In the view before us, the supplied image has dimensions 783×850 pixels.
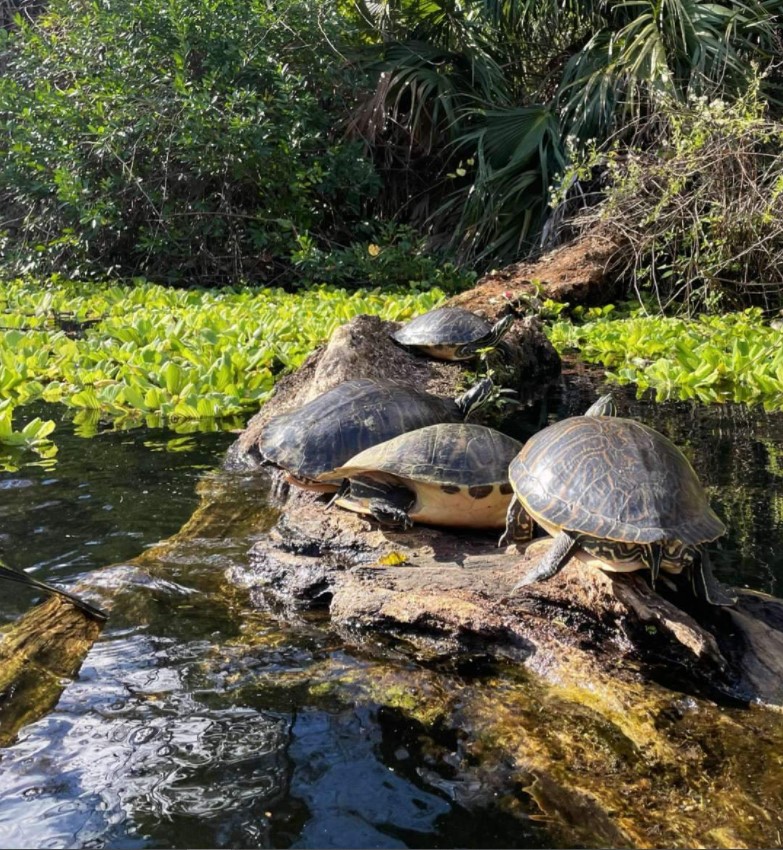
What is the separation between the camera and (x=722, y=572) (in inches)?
138

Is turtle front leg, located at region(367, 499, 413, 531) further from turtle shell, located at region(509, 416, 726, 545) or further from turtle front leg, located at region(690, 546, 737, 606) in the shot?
turtle front leg, located at region(690, 546, 737, 606)

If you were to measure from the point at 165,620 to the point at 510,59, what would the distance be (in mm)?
11934

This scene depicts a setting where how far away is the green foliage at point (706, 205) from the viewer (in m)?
8.63

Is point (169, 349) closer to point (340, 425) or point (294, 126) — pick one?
point (340, 425)

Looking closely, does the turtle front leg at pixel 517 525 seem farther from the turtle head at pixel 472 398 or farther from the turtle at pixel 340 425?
the turtle head at pixel 472 398

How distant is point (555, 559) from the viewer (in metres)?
2.84

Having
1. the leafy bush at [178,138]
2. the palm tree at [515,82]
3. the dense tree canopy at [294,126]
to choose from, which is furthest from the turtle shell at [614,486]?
the leafy bush at [178,138]

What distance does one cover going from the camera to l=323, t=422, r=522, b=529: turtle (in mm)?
3408

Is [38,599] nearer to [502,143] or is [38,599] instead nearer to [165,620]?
[165,620]

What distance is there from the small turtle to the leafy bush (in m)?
5.70

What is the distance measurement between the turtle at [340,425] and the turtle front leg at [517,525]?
90cm

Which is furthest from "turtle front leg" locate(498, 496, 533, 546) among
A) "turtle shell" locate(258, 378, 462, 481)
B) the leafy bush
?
the leafy bush

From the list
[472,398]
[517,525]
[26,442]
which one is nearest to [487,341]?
[472,398]

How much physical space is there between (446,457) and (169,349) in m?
4.87
